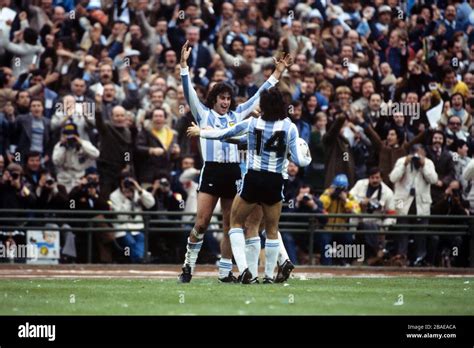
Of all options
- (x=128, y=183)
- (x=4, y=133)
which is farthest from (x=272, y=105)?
(x=4, y=133)

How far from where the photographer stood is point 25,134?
2220 centimetres

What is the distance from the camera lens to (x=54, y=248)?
21.9m

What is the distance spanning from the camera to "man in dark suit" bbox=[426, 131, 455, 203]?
22.9 m

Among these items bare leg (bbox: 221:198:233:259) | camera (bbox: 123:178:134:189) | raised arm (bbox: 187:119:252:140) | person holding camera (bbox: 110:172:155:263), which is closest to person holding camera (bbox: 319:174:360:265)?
person holding camera (bbox: 110:172:155:263)

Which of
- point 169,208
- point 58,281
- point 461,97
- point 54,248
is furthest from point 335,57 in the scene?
point 58,281

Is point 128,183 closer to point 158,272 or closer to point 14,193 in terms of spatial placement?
point 14,193

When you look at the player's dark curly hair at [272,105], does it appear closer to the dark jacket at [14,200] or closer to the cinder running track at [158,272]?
the cinder running track at [158,272]

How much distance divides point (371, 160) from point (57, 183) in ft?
17.8

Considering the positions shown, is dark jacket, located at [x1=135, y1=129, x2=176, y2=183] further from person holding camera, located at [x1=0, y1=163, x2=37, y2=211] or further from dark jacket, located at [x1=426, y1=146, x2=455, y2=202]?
dark jacket, located at [x1=426, y1=146, x2=455, y2=202]

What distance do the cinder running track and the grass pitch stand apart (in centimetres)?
145

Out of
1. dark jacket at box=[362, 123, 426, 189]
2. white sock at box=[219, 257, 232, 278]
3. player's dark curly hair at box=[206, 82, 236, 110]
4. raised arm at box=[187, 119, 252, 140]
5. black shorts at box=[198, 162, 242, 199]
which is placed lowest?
white sock at box=[219, 257, 232, 278]

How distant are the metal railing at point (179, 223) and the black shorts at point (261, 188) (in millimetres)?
6148

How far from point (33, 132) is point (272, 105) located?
24.8ft

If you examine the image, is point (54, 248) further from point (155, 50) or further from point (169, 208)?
point (155, 50)
